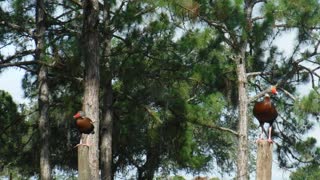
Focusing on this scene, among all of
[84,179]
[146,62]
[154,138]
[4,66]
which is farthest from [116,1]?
[84,179]

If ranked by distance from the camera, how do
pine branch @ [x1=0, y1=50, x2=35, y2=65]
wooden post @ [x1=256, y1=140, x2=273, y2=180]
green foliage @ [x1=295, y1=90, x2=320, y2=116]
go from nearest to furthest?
wooden post @ [x1=256, y1=140, x2=273, y2=180] → green foliage @ [x1=295, y1=90, x2=320, y2=116] → pine branch @ [x1=0, y1=50, x2=35, y2=65]

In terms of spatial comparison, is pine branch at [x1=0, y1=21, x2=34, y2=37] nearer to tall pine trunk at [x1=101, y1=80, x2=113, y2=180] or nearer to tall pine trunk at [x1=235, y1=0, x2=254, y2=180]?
tall pine trunk at [x1=101, y1=80, x2=113, y2=180]

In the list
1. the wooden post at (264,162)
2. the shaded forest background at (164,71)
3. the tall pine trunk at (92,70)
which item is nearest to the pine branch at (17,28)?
the shaded forest background at (164,71)

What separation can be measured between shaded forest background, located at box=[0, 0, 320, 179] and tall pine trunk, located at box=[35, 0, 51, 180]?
0.02m

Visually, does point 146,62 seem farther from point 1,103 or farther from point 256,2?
point 1,103

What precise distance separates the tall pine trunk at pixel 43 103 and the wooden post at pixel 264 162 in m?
9.59

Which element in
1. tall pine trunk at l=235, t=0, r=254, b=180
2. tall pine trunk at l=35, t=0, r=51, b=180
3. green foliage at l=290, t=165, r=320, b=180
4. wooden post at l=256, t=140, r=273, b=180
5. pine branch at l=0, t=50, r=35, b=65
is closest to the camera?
wooden post at l=256, t=140, r=273, b=180

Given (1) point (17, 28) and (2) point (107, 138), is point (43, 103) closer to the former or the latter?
(2) point (107, 138)

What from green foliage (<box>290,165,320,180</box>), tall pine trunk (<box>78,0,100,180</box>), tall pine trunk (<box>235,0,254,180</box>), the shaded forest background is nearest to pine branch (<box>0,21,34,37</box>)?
the shaded forest background

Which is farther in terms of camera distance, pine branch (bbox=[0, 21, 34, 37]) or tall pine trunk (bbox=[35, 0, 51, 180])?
tall pine trunk (bbox=[35, 0, 51, 180])

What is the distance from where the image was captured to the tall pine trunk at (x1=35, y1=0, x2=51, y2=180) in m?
15.6

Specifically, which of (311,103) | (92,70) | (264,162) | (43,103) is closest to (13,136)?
(43,103)

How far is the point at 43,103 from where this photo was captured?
53.7ft

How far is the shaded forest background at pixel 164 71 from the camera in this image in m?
13.0
